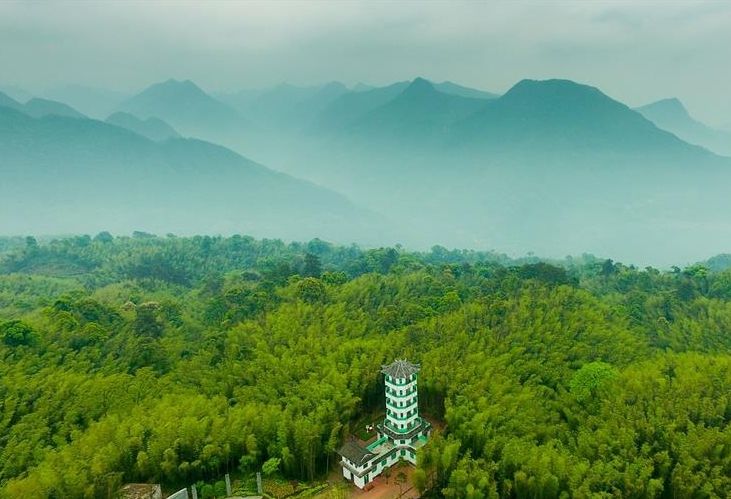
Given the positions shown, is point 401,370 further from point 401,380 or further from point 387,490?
point 387,490

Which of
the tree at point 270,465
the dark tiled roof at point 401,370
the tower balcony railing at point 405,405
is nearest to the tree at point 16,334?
the tree at point 270,465

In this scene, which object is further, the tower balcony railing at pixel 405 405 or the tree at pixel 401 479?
the tower balcony railing at pixel 405 405

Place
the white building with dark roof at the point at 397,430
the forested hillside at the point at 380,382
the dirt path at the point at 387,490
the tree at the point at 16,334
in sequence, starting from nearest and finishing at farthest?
the forested hillside at the point at 380,382
the dirt path at the point at 387,490
the white building with dark roof at the point at 397,430
the tree at the point at 16,334

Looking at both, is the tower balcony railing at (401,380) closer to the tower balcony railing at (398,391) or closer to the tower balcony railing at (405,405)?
the tower balcony railing at (398,391)

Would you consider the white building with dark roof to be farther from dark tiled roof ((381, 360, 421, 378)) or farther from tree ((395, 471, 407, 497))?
tree ((395, 471, 407, 497))

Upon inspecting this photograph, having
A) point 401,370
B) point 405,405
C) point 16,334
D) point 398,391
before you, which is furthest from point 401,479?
point 16,334

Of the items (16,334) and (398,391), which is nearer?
(398,391)
